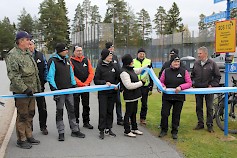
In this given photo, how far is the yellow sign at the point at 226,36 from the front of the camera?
235 inches

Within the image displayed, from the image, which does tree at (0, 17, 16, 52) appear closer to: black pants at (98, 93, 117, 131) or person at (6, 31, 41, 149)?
black pants at (98, 93, 117, 131)

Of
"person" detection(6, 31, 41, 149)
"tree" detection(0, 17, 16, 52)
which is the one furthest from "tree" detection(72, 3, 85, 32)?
"person" detection(6, 31, 41, 149)

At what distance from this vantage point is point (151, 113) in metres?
8.83

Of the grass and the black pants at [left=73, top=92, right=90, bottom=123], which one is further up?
the black pants at [left=73, top=92, right=90, bottom=123]

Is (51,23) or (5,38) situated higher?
(51,23)

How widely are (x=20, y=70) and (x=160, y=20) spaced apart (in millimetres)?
82452

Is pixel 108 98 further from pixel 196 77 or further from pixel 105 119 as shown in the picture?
pixel 196 77

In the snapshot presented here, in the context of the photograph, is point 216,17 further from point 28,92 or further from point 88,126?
point 28,92

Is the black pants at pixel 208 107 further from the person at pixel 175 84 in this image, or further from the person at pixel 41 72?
the person at pixel 41 72

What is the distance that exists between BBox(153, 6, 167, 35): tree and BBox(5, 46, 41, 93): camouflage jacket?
8097 centimetres

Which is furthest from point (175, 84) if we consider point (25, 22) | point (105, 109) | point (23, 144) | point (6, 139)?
point (25, 22)

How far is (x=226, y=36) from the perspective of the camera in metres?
6.13

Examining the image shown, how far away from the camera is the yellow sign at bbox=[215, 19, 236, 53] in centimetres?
598

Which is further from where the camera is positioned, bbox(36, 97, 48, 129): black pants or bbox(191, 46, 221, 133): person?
bbox(191, 46, 221, 133): person
